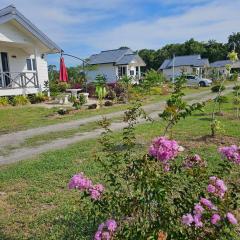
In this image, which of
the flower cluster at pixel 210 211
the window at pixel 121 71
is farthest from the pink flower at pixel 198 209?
the window at pixel 121 71

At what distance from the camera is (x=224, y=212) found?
238 cm

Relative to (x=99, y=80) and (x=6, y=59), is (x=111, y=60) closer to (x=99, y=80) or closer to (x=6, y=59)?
(x=99, y=80)

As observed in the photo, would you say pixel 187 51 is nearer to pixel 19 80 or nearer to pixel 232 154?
pixel 19 80

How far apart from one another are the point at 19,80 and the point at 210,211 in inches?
798

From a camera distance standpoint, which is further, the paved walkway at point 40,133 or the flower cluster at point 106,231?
the paved walkway at point 40,133

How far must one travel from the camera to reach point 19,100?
59.2ft

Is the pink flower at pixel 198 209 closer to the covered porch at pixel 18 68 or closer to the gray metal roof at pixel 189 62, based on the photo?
the covered porch at pixel 18 68

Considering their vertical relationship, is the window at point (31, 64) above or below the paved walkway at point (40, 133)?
above

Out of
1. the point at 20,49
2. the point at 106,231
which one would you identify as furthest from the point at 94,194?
the point at 20,49

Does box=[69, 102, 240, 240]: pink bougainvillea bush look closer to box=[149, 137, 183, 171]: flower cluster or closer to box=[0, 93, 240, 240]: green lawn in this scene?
box=[149, 137, 183, 171]: flower cluster

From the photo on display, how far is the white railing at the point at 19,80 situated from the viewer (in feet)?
64.7

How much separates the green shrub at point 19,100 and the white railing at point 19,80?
1.28 meters

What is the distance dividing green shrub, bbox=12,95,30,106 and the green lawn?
10167mm

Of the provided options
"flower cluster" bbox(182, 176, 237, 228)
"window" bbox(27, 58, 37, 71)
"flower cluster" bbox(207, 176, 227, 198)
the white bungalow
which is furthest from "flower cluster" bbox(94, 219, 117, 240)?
"window" bbox(27, 58, 37, 71)
